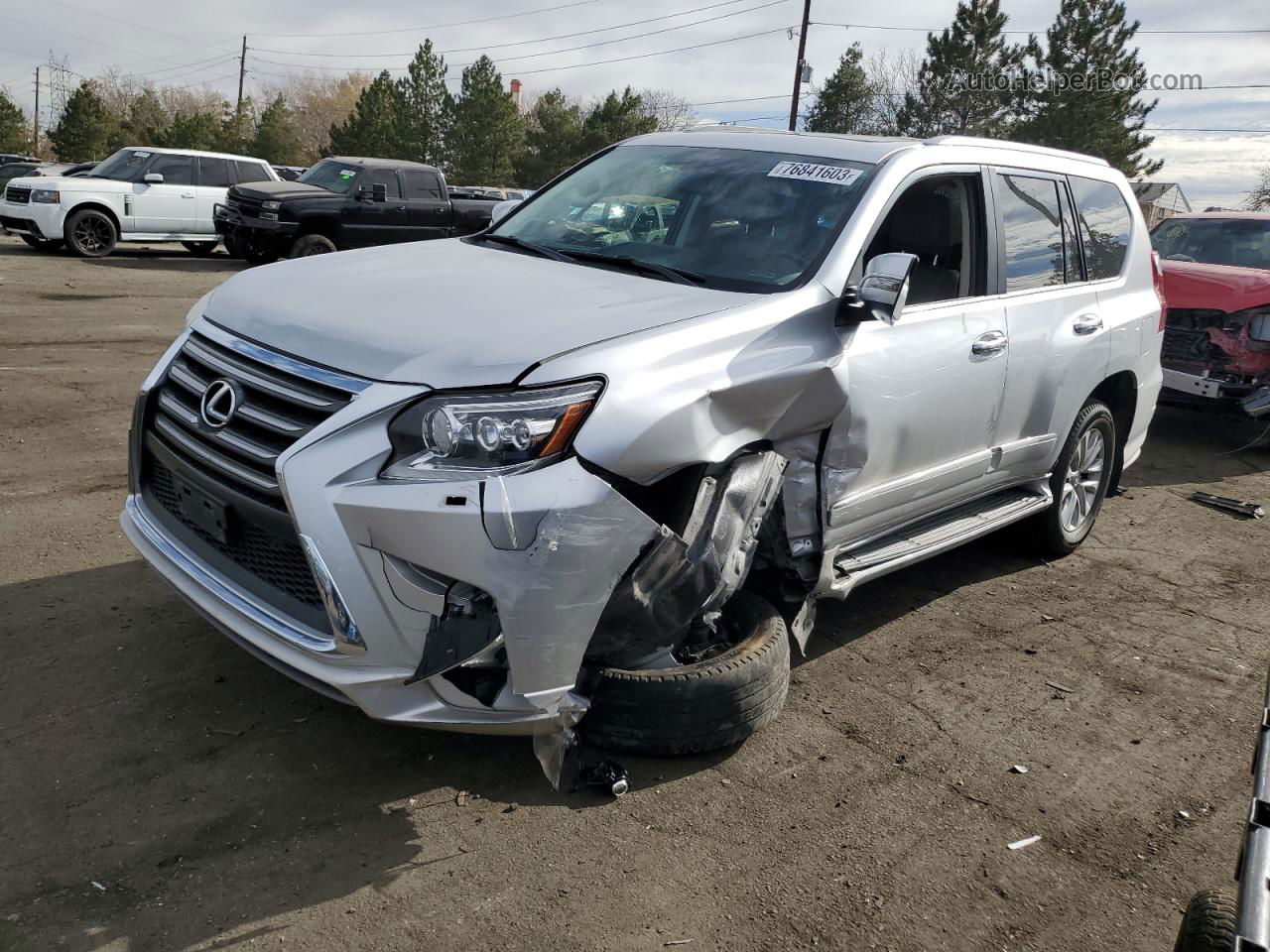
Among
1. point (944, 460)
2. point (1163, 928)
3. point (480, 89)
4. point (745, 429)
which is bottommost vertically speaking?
point (1163, 928)

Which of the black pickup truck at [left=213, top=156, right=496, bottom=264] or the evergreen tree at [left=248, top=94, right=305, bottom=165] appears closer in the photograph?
the black pickup truck at [left=213, top=156, right=496, bottom=264]

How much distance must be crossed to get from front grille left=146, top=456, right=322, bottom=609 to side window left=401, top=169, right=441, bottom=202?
14566mm

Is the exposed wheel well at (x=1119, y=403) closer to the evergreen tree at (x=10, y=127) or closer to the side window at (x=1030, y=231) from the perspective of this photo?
the side window at (x=1030, y=231)

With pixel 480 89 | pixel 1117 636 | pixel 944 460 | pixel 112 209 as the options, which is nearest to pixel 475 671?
pixel 944 460

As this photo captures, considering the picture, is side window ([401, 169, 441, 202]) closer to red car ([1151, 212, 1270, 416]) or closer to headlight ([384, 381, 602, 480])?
red car ([1151, 212, 1270, 416])

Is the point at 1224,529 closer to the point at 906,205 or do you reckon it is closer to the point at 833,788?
the point at 906,205

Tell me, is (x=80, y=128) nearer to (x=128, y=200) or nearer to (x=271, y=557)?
(x=128, y=200)

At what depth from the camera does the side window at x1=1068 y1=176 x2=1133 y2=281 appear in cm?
537

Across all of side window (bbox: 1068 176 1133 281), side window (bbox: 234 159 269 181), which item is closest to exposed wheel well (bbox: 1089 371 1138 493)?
side window (bbox: 1068 176 1133 281)

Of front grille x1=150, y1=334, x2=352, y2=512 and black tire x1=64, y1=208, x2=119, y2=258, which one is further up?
black tire x1=64, y1=208, x2=119, y2=258

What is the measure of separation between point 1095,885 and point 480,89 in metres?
49.2

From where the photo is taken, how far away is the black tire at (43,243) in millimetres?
17062

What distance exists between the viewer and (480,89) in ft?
157

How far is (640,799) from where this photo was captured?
129 inches
